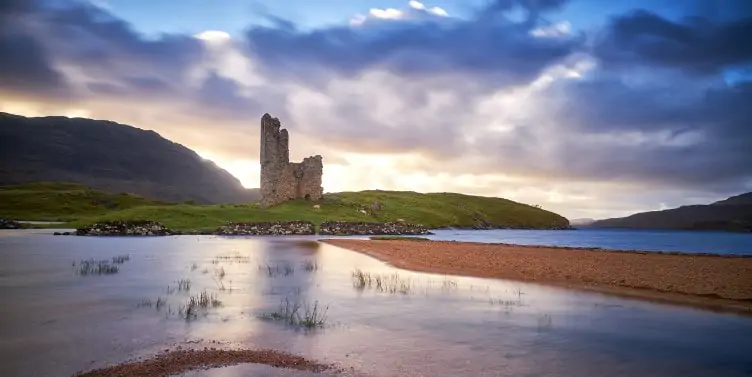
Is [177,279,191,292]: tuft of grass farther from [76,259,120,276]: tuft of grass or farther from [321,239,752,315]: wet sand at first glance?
[321,239,752,315]: wet sand

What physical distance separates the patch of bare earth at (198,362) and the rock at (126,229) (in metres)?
60.4

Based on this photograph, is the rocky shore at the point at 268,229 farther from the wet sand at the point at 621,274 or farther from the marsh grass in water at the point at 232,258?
the wet sand at the point at 621,274

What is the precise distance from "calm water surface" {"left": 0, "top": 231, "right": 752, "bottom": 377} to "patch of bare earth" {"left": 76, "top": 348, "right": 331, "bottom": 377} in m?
0.47

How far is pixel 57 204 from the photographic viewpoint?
112125 millimetres

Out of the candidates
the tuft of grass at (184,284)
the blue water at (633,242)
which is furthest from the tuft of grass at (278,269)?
the blue water at (633,242)

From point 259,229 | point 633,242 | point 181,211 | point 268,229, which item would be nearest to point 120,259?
point 259,229

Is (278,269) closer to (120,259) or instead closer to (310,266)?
(310,266)

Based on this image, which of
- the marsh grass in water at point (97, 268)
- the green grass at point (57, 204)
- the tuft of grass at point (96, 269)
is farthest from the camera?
the green grass at point (57, 204)

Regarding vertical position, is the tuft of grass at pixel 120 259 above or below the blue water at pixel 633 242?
below

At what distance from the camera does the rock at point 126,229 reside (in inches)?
2532

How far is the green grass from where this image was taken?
339ft

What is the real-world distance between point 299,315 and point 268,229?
205 feet

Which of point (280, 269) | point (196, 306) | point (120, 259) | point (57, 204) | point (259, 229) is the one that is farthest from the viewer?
point (57, 204)

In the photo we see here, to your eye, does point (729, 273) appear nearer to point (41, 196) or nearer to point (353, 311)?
point (353, 311)
